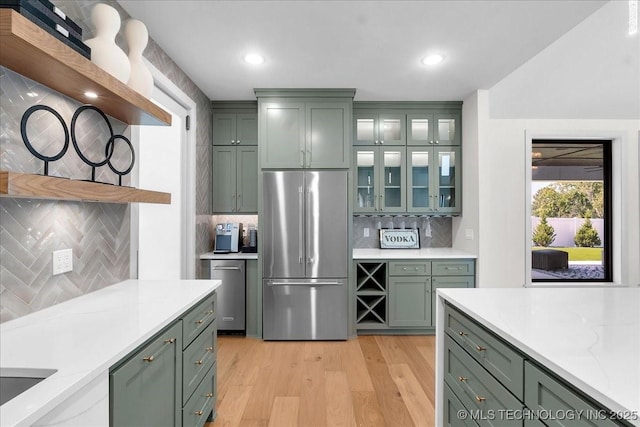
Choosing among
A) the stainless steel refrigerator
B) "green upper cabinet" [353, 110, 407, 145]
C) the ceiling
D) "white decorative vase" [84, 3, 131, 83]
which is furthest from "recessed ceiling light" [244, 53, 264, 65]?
"green upper cabinet" [353, 110, 407, 145]

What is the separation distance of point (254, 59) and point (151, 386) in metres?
2.46

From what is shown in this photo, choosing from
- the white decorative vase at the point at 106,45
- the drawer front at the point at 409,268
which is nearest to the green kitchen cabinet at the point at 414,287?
the drawer front at the point at 409,268

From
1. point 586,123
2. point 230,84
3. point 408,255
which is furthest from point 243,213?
point 586,123

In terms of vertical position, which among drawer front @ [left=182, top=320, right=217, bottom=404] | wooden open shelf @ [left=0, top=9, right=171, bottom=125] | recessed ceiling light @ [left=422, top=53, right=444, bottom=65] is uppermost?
recessed ceiling light @ [left=422, top=53, right=444, bottom=65]

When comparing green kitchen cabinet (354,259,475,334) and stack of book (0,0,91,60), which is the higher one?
stack of book (0,0,91,60)

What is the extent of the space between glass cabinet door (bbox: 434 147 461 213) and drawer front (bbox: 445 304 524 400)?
2.35 m

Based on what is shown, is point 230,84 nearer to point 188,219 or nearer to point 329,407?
point 188,219

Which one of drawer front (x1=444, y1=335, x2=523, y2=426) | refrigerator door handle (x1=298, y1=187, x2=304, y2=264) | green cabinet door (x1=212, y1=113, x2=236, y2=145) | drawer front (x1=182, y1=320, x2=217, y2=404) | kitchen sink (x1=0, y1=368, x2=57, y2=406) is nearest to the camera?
kitchen sink (x1=0, y1=368, x2=57, y2=406)

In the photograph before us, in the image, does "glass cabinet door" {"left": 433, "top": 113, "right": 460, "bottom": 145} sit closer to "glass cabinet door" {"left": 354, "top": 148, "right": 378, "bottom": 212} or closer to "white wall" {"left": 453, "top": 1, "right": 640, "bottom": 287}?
"white wall" {"left": 453, "top": 1, "right": 640, "bottom": 287}

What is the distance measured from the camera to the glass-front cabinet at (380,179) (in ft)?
12.8

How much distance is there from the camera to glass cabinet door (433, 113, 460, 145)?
153 inches

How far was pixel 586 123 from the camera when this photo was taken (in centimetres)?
376

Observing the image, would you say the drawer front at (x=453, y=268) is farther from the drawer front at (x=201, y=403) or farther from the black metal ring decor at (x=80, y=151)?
the black metal ring decor at (x=80, y=151)

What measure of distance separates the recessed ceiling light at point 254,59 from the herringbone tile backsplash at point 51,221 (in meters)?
0.89
